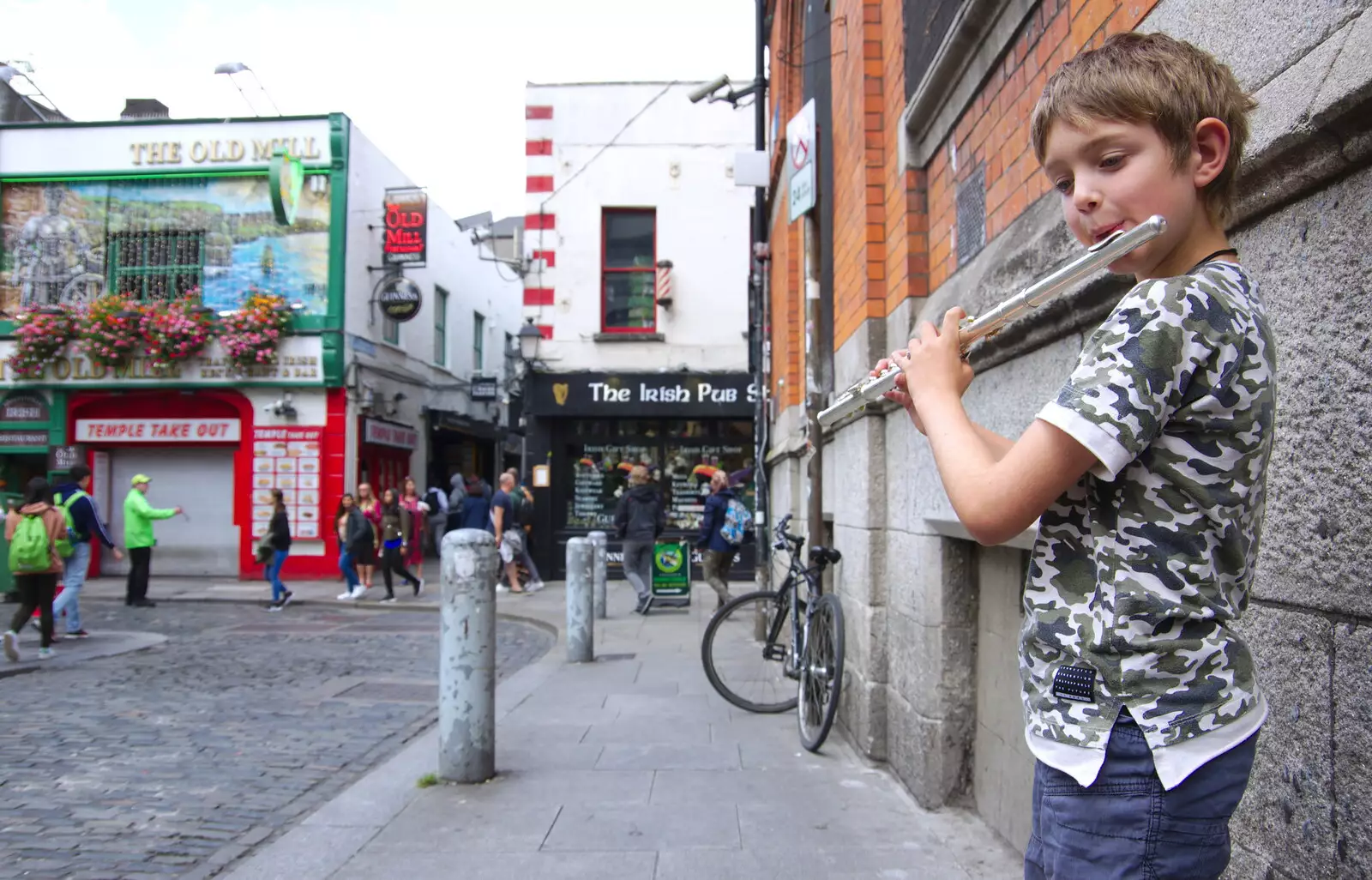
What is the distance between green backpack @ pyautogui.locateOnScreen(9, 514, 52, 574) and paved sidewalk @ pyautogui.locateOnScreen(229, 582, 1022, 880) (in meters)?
5.14

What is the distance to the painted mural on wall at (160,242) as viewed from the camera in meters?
18.0

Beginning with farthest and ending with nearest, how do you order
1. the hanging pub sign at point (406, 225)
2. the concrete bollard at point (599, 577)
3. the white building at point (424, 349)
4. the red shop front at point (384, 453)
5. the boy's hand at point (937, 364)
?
1. the hanging pub sign at point (406, 225)
2. the red shop front at point (384, 453)
3. the white building at point (424, 349)
4. the concrete bollard at point (599, 577)
5. the boy's hand at point (937, 364)

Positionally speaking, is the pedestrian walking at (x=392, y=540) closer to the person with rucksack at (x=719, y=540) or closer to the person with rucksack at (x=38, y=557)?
the person with rucksack at (x=719, y=540)

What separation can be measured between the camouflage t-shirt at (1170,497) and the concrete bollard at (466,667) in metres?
3.74

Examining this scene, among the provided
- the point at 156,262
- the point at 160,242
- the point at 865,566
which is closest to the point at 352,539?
the point at 156,262

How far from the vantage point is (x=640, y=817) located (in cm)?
426

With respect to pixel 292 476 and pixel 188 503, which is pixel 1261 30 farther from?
pixel 188 503

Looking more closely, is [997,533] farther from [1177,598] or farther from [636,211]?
[636,211]

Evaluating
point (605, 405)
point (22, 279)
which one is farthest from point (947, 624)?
point (22, 279)

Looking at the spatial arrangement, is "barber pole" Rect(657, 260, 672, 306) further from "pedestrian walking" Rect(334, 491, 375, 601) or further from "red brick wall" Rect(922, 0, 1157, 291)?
"red brick wall" Rect(922, 0, 1157, 291)

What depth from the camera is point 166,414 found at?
1816 cm

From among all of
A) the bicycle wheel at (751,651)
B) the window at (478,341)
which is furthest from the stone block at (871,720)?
the window at (478,341)

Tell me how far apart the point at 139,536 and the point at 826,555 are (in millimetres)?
10840

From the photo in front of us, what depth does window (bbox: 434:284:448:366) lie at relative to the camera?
23.3 m
